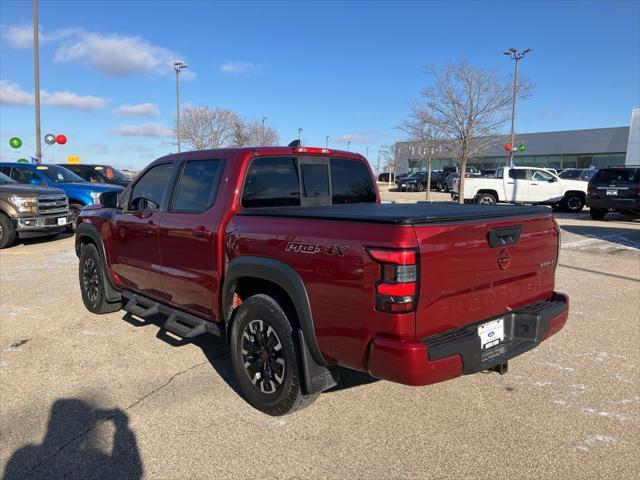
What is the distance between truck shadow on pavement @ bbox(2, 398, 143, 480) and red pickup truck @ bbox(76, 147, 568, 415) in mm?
859

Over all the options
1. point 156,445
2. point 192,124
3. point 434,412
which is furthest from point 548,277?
point 192,124

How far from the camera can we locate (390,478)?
275cm

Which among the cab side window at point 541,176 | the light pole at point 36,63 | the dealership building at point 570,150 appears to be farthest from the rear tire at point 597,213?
the dealership building at point 570,150

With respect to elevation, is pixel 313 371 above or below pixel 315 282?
below

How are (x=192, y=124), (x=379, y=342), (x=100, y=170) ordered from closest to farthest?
1. (x=379, y=342)
2. (x=100, y=170)
3. (x=192, y=124)

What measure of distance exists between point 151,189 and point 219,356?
1759 millimetres

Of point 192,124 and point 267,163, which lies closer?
point 267,163

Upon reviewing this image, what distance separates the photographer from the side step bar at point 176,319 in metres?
3.97

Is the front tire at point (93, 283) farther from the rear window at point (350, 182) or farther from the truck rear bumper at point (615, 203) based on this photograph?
the truck rear bumper at point (615, 203)

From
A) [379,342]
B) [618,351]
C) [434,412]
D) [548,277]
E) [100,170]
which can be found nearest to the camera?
[379,342]

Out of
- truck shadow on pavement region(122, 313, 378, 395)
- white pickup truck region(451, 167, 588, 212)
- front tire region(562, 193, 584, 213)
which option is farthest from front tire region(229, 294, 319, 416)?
front tire region(562, 193, 584, 213)

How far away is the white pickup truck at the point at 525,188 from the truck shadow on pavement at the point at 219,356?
1653 centimetres

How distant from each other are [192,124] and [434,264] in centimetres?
4335

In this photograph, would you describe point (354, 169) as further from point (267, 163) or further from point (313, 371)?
point (313, 371)
